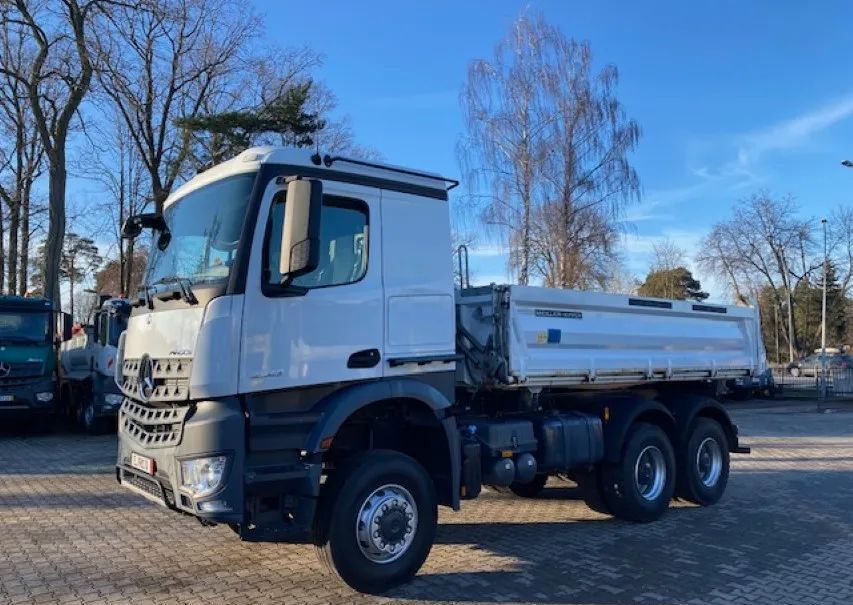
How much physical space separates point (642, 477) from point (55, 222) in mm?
19493

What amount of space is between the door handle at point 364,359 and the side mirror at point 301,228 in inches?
34.3

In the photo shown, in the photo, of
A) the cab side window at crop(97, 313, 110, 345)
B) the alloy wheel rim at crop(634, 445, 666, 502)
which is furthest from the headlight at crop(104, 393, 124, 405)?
the alloy wheel rim at crop(634, 445, 666, 502)

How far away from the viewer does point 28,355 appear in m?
14.5

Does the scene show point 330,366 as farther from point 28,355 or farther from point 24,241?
point 24,241

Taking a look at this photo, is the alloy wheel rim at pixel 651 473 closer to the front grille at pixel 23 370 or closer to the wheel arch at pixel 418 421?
the wheel arch at pixel 418 421

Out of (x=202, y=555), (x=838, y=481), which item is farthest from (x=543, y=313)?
(x=838, y=481)

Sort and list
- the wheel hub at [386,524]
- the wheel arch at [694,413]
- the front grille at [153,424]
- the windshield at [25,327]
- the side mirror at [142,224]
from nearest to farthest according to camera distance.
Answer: the front grille at [153,424]
the wheel hub at [386,524]
the side mirror at [142,224]
the wheel arch at [694,413]
the windshield at [25,327]

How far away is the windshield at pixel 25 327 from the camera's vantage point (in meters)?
14.5

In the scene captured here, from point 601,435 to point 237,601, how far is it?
394cm

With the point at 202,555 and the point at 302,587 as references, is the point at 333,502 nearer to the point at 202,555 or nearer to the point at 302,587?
the point at 302,587

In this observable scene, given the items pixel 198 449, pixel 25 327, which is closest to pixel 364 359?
pixel 198 449

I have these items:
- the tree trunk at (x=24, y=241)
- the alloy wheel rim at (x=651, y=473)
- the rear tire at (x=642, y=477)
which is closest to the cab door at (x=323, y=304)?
the rear tire at (x=642, y=477)

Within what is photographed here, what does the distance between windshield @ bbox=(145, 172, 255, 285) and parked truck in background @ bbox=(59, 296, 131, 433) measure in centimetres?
737

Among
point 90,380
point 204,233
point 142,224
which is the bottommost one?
point 90,380
